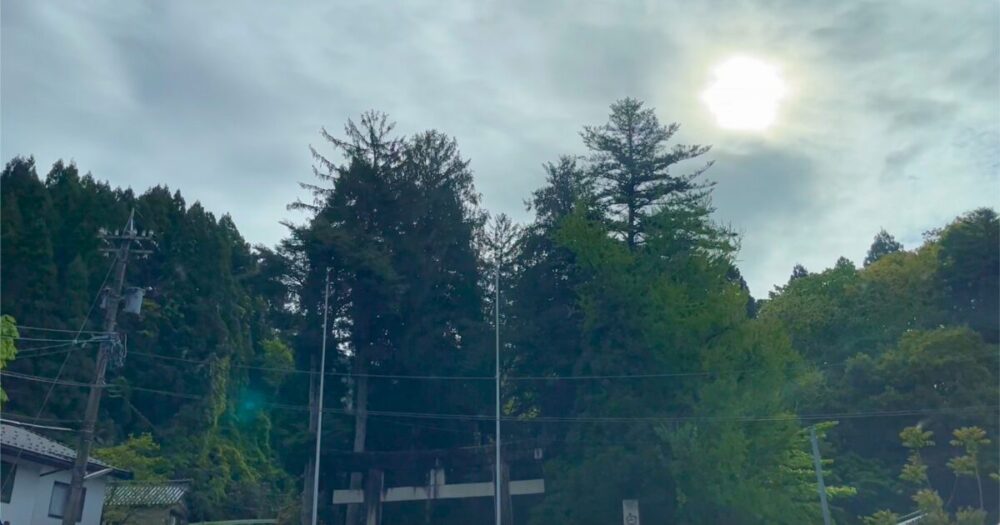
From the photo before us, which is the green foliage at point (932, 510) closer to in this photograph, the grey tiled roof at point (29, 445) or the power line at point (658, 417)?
the power line at point (658, 417)

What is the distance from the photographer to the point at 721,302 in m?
40.8

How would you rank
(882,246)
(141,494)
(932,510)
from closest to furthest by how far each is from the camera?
1. (932,510)
2. (141,494)
3. (882,246)

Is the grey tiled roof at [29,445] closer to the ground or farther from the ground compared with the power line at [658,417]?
closer to the ground

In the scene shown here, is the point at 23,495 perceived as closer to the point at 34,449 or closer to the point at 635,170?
the point at 34,449

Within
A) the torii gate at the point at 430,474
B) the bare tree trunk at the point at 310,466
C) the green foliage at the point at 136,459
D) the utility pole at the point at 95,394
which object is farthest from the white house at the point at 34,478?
the torii gate at the point at 430,474

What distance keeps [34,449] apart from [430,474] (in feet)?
56.8

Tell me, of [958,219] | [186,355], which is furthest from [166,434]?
[958,219]

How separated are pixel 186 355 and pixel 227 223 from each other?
17617 millimetres

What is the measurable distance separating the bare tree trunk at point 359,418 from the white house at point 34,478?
39.0ft

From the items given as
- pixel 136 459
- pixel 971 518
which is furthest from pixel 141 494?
pixel 971 518

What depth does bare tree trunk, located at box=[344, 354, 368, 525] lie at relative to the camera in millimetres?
41688

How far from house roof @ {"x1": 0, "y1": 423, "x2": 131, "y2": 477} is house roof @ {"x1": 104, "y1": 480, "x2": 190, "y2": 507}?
554cm

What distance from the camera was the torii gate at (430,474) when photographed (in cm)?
4047

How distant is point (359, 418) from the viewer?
44125 mm
